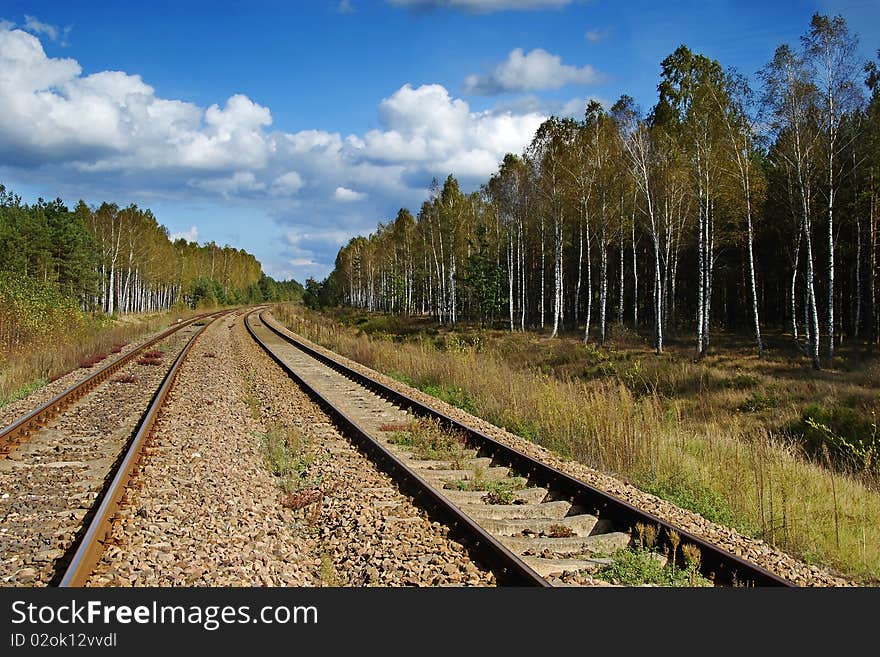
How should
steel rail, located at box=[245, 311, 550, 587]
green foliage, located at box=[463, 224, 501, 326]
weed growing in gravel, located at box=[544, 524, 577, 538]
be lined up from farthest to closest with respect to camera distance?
green foliage, located at box=[463, 224, 501, 326]
weed growing in gravel, located at box=[544, 524, 577, 538]
steel rail, located at box=[245, 311, 550, 587]

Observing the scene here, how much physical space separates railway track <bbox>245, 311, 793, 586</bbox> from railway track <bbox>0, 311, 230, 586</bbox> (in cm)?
294

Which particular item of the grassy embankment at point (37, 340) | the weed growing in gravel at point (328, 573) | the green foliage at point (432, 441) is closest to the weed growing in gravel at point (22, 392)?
the grassy embankment at point (37, 340)

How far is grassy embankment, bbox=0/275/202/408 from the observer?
16.3m

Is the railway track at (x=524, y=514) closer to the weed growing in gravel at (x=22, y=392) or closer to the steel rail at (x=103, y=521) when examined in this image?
the steel rail at (x=103, y=521)

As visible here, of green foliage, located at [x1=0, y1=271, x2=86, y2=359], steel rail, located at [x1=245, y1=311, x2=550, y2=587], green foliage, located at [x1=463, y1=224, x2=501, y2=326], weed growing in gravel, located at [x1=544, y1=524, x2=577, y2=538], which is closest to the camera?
steel rail, located at [x1=245, y1=311, x2=550, y2=587]

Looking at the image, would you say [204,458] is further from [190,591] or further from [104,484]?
[190,591]

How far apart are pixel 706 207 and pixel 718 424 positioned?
1344 cm

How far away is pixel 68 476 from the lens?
763 centimetres

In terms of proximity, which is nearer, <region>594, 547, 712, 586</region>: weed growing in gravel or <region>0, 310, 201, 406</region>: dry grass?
<region>594, 547, 712, 586</region>: weed growing in gravel

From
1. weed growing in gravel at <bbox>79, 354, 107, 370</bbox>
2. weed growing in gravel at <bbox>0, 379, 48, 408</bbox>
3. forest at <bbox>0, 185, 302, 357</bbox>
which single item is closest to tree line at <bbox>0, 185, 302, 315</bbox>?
forest at <bbox>0, 185, 302, 357</bbox>

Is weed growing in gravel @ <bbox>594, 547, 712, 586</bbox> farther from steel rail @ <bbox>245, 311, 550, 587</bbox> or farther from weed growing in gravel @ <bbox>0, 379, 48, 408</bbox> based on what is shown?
weed growing in gravel @ <bbox>0, 379, 48, 408</bbox>

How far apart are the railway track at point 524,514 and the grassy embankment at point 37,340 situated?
943 cm

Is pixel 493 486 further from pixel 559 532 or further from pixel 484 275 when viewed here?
pixel 484 275

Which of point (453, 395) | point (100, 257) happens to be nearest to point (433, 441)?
point (453, 395)
